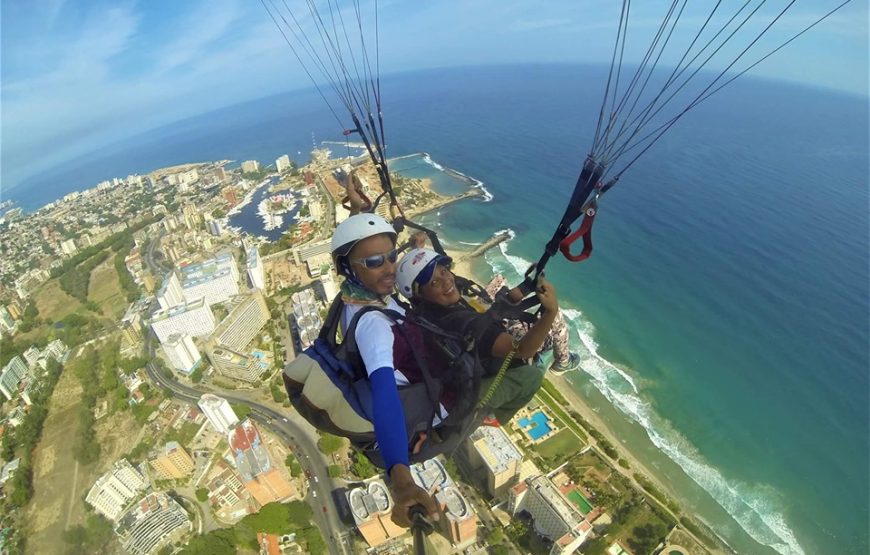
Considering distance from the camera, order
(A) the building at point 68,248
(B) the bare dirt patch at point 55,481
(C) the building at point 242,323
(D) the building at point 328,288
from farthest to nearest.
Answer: (A) the building at point 68,248 < (D) the building at point 328,288 < (C) the building at point 242,323 < (B) the bare dirt patch at point 55,481

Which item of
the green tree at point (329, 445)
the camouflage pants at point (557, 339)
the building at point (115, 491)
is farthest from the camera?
the green tree at point (329, 445)

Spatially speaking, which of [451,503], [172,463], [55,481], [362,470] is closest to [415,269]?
[451,503]

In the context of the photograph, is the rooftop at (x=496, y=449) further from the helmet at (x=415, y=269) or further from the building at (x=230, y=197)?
the building at (x=230, y=197)

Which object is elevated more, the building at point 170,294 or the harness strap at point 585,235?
the harness strap at point 585,235

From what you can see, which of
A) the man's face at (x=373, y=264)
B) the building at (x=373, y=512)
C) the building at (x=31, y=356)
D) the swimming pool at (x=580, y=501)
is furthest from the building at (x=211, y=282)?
the man's face at (x=373, y=264)

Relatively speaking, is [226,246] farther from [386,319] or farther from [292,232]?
[386,319]

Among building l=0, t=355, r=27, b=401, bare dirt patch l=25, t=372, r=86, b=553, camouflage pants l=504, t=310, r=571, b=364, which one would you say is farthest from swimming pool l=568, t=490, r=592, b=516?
building l=0, t=355, r=27, b=401

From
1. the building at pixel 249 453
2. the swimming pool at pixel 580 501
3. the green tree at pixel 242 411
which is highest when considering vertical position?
the building at pixel 249 453
